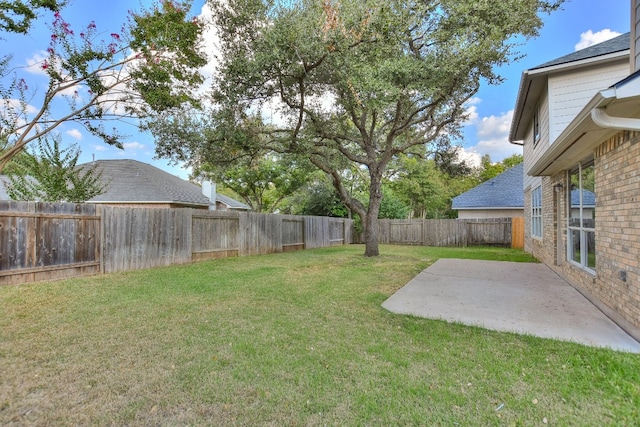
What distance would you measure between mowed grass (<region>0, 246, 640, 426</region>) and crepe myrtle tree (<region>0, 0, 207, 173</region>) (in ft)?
17.0

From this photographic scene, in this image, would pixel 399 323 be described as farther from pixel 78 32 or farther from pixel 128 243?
pixel 78 32

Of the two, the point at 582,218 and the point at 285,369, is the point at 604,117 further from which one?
the point at 285,369

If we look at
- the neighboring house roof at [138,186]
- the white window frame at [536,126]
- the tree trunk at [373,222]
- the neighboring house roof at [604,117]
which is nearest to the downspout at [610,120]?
the neighboring house roof at [604,117]

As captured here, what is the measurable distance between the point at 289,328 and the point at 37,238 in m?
5.66

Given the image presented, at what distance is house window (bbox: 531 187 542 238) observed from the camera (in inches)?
376

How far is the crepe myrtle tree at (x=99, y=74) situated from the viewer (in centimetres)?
746

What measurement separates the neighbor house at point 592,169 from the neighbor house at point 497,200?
24.5 ft

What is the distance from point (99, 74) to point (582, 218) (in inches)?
420

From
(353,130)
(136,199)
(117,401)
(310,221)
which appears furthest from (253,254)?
(117,401)

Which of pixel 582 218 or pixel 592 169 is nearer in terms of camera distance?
pixel 592 169

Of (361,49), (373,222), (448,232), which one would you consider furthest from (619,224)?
(448,232)

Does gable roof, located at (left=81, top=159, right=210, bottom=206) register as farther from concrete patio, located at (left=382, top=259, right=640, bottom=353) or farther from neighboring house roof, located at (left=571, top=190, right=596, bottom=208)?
neighboring house roof, located at (left=571, top=190, right=596, bottom=208)

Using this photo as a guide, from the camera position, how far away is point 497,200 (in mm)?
17281

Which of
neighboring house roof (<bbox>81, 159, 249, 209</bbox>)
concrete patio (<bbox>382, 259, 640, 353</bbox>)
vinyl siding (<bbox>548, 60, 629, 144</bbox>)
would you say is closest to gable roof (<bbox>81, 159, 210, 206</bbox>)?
neighboring house roof (<bbox>81, 159, 249, 209</bbox>)
